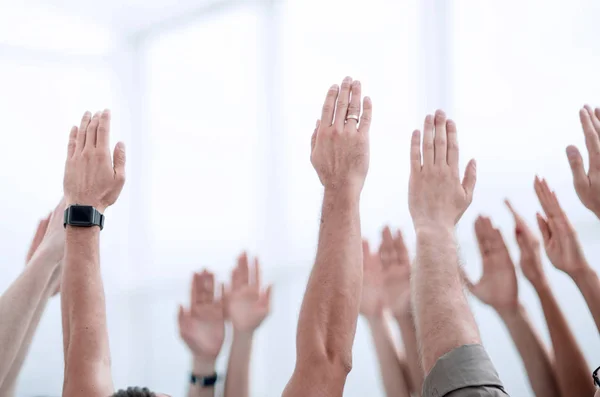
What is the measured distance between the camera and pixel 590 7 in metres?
2.25

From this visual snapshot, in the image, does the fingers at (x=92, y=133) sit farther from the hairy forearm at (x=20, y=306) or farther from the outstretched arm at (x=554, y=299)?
the outstretched arm at (x=554, y=299)

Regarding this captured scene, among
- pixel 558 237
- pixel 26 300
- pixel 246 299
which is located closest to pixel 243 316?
pixel 246 299

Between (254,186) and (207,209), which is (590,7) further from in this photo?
(207,209)

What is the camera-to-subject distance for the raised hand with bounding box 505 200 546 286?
202 cm

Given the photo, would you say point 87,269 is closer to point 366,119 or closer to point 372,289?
point 366,119

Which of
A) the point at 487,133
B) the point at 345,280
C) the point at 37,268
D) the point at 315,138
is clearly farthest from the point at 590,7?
the point at 37,268

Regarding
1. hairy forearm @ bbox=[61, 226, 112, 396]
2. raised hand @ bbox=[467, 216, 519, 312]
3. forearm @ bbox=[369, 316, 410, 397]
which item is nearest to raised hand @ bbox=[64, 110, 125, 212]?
hairy forearm @ bbox=[61, 226, 112, 396]

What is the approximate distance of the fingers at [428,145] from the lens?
5.55ft

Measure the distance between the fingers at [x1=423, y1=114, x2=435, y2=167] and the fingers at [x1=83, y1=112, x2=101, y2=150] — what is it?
87 cm

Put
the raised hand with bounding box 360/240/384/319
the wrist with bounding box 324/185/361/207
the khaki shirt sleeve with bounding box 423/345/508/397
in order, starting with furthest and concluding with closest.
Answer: the raised hand with bounding box 360/240/384/319 < the wrist with bounding box 324/185/361/207 < the khaki shirt sleeve with bounding box 423/345/508/397

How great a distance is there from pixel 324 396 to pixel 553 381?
865 millimetres

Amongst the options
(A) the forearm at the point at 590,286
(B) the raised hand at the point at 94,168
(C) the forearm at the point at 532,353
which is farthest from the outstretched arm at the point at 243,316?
(A) the forearm at the point at 590,286

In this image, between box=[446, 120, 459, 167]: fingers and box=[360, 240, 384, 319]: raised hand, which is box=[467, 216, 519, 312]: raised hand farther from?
box=[446, 120, 459, 167]: fingers

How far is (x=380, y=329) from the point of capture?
7.26 feet
